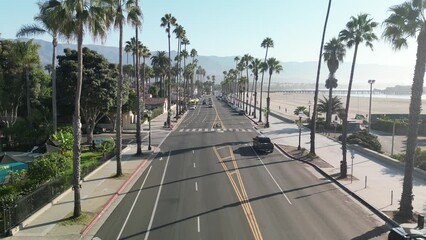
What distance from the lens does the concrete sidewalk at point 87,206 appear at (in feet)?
62.2

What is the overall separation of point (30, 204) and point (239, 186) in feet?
43.1

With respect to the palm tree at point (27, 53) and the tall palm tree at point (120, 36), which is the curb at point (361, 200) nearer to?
the tall palm tree at point (120, 36)

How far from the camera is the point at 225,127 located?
70.4 m

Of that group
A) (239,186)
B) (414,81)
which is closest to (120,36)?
(239,186)

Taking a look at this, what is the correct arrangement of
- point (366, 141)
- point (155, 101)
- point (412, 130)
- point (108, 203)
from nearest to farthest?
point (412, 130) → point (108, 203) → point (366, 141) → point (155, 101)

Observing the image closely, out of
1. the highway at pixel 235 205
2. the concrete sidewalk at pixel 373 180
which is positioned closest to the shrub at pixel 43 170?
the highway at pixel 235 205

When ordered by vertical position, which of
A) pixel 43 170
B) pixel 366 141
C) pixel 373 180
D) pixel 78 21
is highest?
pixel 78 21

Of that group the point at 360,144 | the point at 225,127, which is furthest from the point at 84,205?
the point at 225,127

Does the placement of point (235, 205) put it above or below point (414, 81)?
below

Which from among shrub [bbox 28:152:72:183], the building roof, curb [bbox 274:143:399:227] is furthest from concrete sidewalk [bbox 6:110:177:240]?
the building roof

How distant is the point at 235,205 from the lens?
23.2 m

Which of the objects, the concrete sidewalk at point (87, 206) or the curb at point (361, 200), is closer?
the concrete sidewalk at point (87, 206)

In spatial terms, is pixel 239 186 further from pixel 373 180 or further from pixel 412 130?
pixel 412 130

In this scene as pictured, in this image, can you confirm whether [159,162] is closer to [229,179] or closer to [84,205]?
[229,179]
